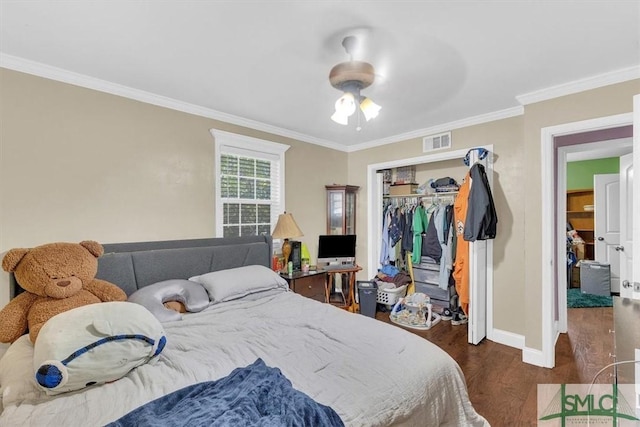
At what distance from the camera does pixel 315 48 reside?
181 centimetres

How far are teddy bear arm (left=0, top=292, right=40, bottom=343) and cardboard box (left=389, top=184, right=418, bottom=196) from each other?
395 centimetres

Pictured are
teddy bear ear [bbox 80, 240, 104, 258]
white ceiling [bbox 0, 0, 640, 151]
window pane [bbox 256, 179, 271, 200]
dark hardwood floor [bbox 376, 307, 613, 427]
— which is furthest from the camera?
window pane [bbox 256, 179, 271, 200]

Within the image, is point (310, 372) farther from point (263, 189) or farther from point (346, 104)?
point (263, 189)

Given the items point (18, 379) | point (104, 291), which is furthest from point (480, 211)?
point (18, 379)

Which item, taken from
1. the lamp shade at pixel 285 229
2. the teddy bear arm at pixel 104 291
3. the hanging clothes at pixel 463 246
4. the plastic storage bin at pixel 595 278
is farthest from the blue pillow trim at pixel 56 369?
the plastic storage bin at pixel 595 278

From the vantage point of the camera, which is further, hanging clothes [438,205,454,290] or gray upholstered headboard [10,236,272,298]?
hanging clothes [438,205,454,290]

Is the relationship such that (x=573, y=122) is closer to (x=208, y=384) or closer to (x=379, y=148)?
(x=379, y=148)

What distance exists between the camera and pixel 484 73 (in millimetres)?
2152

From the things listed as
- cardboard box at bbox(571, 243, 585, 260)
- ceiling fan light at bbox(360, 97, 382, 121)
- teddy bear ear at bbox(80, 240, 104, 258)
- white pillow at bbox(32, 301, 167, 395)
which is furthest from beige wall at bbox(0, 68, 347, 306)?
cardboard box at bbox(571, 243, 585, 260)

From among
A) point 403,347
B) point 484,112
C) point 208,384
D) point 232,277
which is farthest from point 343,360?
point 484,112

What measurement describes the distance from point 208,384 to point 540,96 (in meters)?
3.18

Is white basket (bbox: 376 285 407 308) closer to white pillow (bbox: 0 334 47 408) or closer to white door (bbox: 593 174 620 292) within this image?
white pillow (bbox: 0 334 47 408)

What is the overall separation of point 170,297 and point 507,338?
10.4 ft

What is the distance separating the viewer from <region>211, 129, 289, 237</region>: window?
9.95 ft
